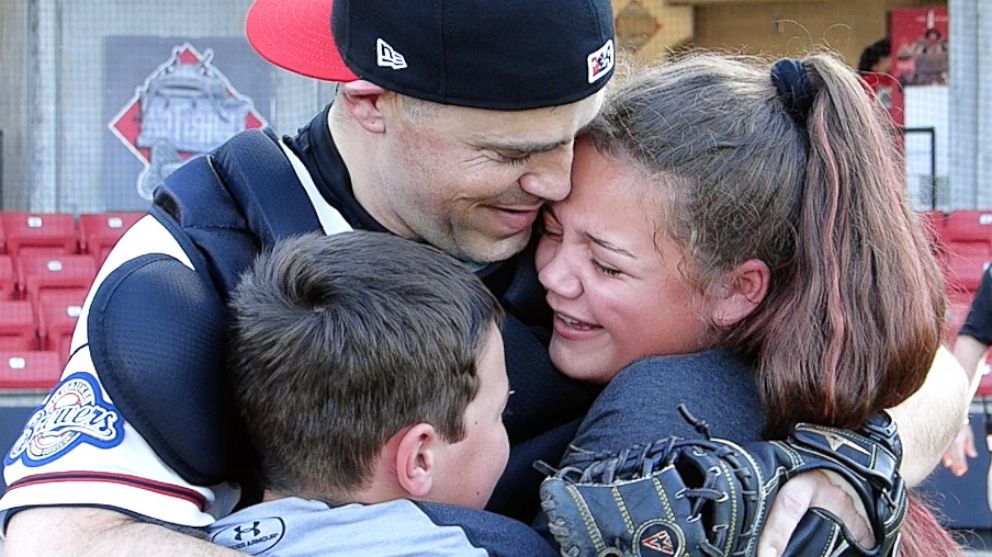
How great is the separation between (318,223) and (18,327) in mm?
7693

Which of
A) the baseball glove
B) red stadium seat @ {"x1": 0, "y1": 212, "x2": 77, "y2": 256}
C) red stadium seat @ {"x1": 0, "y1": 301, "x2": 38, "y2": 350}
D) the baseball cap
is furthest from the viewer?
red stadium seat @ {"x1": 0, "y1": 212, "x2": 77, "y2": 256}

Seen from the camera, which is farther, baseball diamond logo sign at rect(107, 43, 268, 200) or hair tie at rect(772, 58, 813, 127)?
baseball diamond logo sign at rect(107, 43, 268, 200)

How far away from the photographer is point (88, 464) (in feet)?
5.24

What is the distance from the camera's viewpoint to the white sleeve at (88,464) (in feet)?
5.23

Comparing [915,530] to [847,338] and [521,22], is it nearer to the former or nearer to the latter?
[847,338]

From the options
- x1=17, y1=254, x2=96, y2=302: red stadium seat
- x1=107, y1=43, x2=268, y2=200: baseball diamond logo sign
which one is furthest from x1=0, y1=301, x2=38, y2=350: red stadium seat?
x1=107, y1=43, x2=268, y2=200: baseball diamond logo sign

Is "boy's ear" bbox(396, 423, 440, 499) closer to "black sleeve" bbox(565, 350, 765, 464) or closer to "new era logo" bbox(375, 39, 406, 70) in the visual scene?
"black sleeve" bbox(565, 350, 765, 464)

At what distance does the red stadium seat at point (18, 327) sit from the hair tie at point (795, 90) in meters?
7.64

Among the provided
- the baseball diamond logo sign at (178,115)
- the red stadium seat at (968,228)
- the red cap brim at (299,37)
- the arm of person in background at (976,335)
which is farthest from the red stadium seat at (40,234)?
the red cap brim at (299,37)

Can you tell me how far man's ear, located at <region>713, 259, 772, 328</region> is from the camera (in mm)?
1940

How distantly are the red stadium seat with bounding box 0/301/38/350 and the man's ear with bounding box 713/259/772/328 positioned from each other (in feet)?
25.0

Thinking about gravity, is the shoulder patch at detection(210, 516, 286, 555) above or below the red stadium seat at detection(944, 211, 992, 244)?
below

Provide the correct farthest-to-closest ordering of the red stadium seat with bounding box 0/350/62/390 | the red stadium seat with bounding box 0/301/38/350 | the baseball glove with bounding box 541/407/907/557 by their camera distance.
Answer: the red stadium seat with bounding box 0/301/38/350, the red stadium seat with bounding box 0/350/62/390, the baseball glove with bounding box 541/407/907/557

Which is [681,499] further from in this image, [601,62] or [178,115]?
[178,115]
